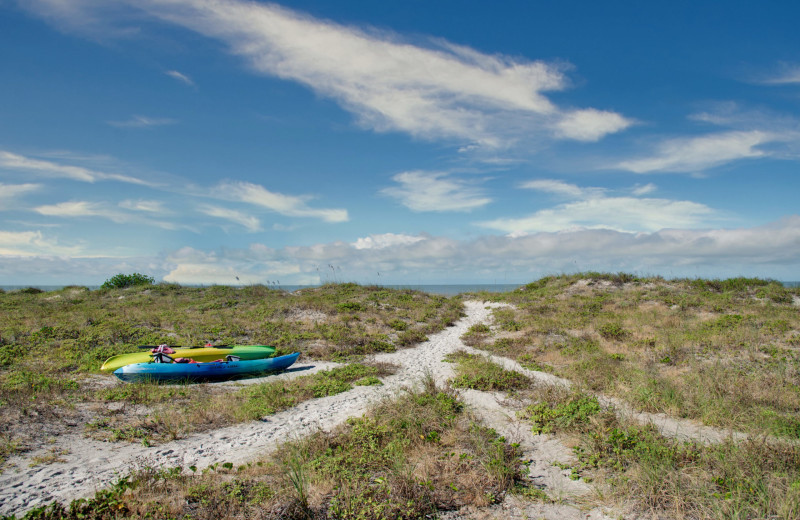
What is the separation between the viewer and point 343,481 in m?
6.75

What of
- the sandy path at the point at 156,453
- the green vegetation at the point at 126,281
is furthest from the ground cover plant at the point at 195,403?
the green vegetation at the point at 126,281

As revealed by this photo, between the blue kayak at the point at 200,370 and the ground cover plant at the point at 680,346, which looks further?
the blue kayak at the point at 200,370

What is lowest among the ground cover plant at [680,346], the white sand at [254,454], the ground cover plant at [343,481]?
the white sand at [254,454]

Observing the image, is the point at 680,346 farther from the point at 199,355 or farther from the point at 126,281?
the point at 126,281

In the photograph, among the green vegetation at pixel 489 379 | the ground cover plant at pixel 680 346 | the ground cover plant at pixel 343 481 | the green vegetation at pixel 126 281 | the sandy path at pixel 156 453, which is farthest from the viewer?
the green vegetation at pixel 126 281

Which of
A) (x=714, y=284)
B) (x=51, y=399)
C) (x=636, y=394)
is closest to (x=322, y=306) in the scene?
(x=51, y=399)

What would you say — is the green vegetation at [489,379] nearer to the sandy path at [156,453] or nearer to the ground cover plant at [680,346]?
the ground cover plant at [680,346]

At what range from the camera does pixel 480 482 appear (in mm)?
6707

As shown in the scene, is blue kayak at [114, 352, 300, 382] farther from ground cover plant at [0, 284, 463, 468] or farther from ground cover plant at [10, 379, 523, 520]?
ground cover plant at [10, 379, 523, 520]

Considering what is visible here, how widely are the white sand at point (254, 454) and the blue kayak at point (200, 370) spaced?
4419 mm

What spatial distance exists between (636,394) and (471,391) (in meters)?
4.37

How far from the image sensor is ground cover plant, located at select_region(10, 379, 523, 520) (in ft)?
19.1

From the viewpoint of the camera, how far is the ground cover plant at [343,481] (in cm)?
583

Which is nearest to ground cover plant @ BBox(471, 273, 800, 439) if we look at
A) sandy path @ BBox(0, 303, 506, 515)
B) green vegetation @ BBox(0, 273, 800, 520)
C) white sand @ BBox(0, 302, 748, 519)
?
green vegetation @ BBox(0, 273, 800, 520)
